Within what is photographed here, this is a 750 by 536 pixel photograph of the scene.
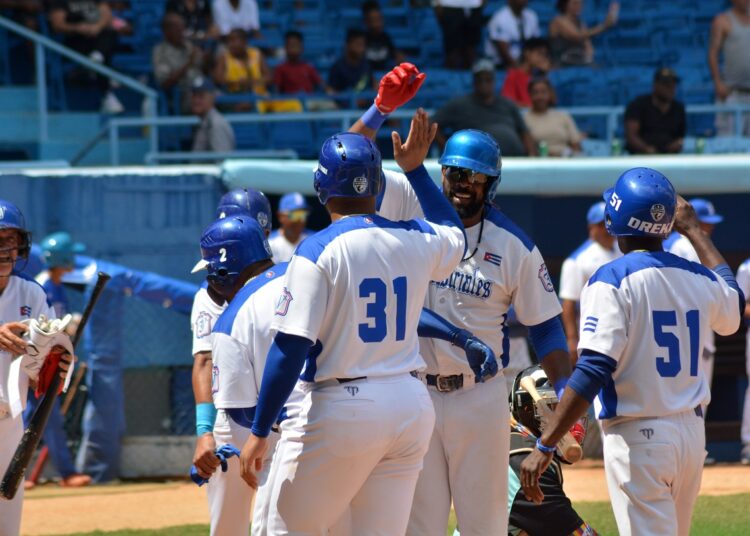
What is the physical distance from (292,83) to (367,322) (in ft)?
30.3

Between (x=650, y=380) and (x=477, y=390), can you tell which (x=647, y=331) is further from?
(x=477, y=390)

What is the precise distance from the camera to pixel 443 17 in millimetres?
14094

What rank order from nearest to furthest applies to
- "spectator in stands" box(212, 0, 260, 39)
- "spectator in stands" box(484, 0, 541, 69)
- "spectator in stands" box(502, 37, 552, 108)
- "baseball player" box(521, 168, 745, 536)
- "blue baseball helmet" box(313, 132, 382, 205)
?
"blue baseball helmet" box(313, 132, 382, 205) < "baseball player" box(521, 168, 745, 536) < "spectator in stands" box(502, 37, 552, 108) < "spectator in stands" box(212, 0, 260, 39) < "spectator in stands" box(484, 0, 541, 69)

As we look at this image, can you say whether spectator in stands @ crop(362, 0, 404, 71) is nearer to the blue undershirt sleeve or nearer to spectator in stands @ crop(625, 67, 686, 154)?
spectator in stands @ crop(625, 67, 686, 154)

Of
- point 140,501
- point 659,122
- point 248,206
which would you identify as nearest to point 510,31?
point 659,122

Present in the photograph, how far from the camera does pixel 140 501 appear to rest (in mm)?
8773

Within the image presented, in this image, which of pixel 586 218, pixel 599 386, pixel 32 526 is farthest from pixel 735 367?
pixel 599 386

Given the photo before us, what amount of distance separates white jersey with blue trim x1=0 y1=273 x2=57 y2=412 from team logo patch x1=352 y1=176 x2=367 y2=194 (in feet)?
7.26

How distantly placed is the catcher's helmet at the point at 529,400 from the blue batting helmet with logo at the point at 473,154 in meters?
0.87

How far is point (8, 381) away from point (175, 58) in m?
7.64

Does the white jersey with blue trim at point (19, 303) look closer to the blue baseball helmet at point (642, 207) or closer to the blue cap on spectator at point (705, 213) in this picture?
the blue baseball helmet at point (642, 207)

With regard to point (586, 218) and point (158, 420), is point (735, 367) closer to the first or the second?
point (586, 218)

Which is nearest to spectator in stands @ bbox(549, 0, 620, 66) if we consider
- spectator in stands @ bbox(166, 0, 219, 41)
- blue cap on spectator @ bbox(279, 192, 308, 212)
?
spectator in stands @ bbox(166, 0, 219, 41)

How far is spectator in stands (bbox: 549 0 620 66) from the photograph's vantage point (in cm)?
1423
